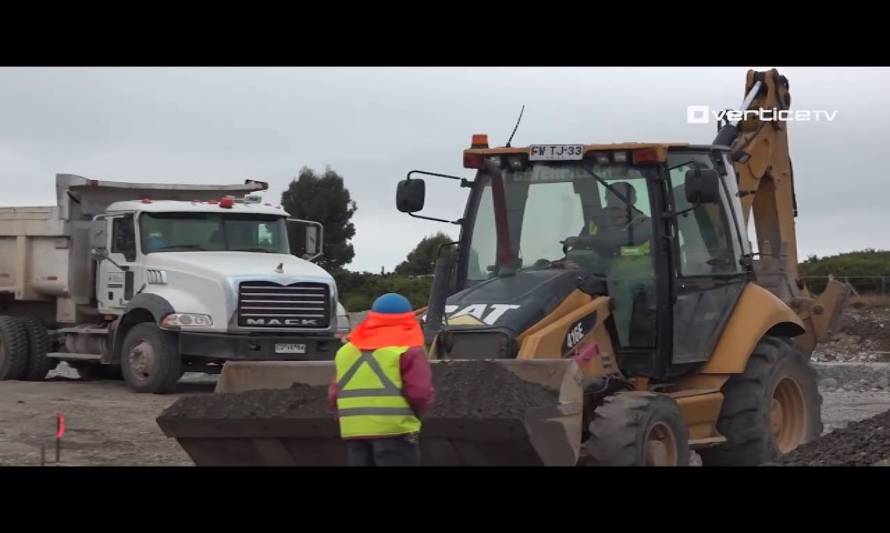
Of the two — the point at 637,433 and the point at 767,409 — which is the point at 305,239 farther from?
the point at 637,433

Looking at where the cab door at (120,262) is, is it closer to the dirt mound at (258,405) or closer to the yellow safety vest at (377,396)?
the dirt mound at (258,405)

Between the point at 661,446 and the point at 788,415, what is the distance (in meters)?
2.63

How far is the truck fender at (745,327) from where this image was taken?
10883 mm

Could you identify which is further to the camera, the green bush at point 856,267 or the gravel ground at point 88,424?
the green bush at point 856,267

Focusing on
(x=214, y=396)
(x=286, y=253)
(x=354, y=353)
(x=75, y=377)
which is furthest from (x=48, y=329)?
(x=354, y=353)

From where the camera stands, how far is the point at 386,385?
7711 mm

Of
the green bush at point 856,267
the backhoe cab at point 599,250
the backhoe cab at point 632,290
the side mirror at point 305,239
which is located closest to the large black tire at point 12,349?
the side mirror at point 305,239

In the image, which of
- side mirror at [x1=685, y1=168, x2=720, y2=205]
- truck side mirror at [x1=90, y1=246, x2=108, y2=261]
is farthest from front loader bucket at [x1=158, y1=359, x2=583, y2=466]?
truck side mirror at [x1=90, y1=246, x2=108, y2=261]

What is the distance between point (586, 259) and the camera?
10492 millimetres

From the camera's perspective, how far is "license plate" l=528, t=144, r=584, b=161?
10664mm

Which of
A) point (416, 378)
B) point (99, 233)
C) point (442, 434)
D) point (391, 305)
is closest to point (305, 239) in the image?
point (99, 233)

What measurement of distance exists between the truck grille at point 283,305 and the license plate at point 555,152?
8.01 metres
